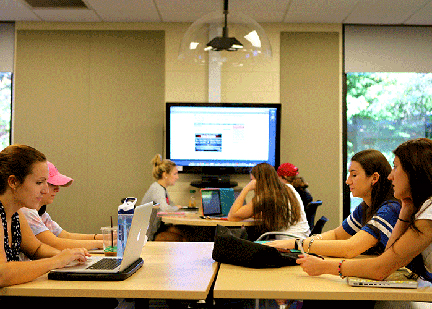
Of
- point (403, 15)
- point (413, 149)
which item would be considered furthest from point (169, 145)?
point (413, 149)

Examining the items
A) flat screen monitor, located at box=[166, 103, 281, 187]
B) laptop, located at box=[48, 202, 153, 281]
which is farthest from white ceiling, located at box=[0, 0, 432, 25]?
laptop, located at box=[48, 202, 153, 281]

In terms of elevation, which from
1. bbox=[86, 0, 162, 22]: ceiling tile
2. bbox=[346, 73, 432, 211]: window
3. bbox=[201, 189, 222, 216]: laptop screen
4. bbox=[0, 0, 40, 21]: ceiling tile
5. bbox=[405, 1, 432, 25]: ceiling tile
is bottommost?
bbox=[201, 189, 222, 216]: laptop screen

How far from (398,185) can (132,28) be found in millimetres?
4669

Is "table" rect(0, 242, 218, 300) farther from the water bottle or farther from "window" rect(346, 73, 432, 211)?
"window" rect(346, 73, 432, 211)

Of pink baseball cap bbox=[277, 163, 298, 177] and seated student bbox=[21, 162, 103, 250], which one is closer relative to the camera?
seated student bbox=[21, 162, 103, 250]

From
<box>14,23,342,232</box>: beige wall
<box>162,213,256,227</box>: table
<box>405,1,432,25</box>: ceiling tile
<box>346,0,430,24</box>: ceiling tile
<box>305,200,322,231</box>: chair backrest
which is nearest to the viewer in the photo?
<box>162,213,256,227</box>: table

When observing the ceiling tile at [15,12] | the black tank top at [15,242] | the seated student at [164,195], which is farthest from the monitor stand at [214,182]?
the black tank top at [15,242]

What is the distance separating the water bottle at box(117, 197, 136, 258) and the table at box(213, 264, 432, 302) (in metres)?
0.49

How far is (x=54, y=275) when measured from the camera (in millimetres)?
1618

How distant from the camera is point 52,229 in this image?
2.59 meters

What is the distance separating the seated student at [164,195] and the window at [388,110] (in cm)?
233

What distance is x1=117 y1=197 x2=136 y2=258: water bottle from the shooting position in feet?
6.25

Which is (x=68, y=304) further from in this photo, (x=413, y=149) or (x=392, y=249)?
(x=413, y=149)

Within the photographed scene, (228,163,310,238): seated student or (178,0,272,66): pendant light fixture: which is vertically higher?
(178,0,272,66): pendant light fixture
